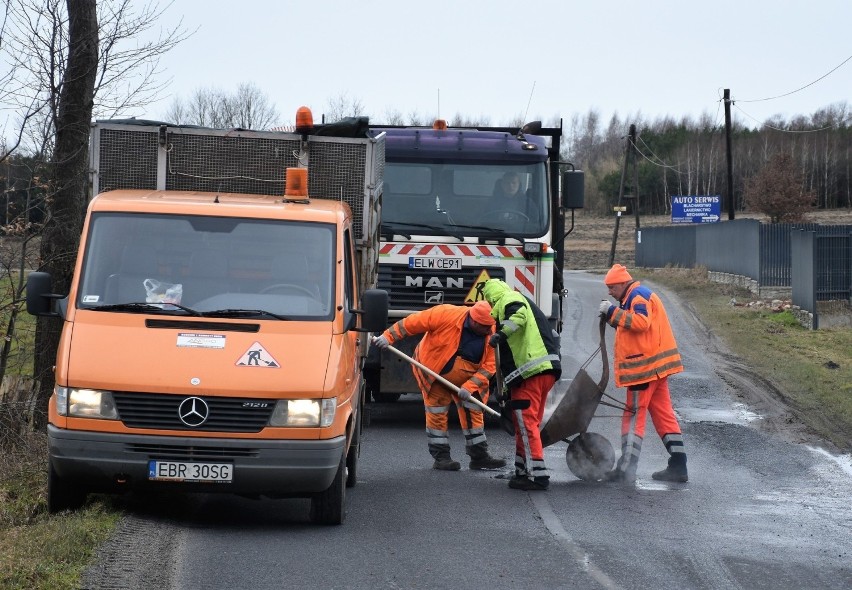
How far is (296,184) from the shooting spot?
8.73 meters

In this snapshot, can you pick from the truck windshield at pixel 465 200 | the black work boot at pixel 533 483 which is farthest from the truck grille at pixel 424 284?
the black work boot at pixel 533 483

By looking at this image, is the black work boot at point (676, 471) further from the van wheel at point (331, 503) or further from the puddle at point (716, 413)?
the puddle at point (716, 413)

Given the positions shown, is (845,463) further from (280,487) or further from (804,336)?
(804,336)

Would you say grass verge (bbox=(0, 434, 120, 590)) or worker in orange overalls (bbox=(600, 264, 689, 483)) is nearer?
grass verge (bbox=(0, 434, 120, 590))

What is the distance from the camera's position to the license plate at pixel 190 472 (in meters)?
7.17

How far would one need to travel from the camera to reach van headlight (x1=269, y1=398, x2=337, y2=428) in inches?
286

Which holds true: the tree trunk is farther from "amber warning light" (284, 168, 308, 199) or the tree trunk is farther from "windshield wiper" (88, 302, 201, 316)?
"windshield wiper" (88, 302, 201, 316)

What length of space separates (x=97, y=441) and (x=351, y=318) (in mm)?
1901

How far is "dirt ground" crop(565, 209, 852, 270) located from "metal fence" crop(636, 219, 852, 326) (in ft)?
53.9

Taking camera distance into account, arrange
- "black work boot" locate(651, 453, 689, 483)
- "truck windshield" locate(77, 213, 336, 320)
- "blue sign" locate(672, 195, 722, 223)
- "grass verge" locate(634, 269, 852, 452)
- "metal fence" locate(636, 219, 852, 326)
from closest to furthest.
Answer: "truck windshield" locate(77, 213, 336, 320) → "black work boot" locate(651, 453, 689, 483) → "grass verge" locate(634, 269, 852, 452) → "metal fence" locate(636, 219, 852, 326) → "blue sign" locate(672, 195, 722, 223)

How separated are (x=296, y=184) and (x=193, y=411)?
7.22 feet

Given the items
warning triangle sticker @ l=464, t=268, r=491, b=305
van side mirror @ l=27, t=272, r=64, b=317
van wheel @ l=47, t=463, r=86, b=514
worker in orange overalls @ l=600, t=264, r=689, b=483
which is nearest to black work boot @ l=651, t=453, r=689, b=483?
worker in orange overalls @ l=600, t=264, r=689, b=483

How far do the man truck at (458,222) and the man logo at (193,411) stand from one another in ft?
19.1

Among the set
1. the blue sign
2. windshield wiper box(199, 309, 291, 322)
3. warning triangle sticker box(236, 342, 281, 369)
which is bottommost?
warning triangle sticker box(236, 342, 281, 369)
